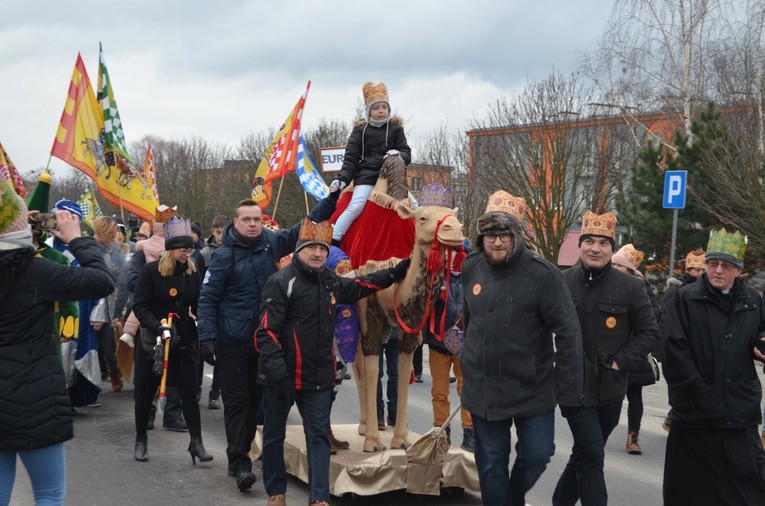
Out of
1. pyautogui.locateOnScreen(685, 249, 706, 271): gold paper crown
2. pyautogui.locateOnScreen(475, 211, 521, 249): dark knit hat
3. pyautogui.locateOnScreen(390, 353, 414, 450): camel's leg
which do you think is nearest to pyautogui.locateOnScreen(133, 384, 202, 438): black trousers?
pyautogui.locateOnScreen(390, 353, 414, 450): camel's leg

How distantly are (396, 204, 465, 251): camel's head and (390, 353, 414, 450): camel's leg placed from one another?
979mm

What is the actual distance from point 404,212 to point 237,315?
1617 mm

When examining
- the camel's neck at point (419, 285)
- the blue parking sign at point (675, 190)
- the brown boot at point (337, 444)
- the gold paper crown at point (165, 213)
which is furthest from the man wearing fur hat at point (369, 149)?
the blue parking sign at point (675, 190)

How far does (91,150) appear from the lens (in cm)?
1184

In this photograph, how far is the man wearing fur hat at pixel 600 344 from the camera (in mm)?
5840

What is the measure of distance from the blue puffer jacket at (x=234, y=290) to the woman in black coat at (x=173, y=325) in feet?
2.96

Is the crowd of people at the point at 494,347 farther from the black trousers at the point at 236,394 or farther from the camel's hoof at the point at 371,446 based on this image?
the camel's hoof at the point at 371,446

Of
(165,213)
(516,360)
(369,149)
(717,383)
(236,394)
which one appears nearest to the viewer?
(516,360)

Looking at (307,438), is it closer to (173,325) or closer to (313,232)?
(313,232)

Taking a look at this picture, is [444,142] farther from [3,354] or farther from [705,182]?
[3,354]

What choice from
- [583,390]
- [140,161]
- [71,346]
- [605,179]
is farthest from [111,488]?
[140,161]

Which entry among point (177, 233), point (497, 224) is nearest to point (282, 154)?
point (177, 233)

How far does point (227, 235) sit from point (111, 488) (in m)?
2.33

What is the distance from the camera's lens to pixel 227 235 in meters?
7.56
